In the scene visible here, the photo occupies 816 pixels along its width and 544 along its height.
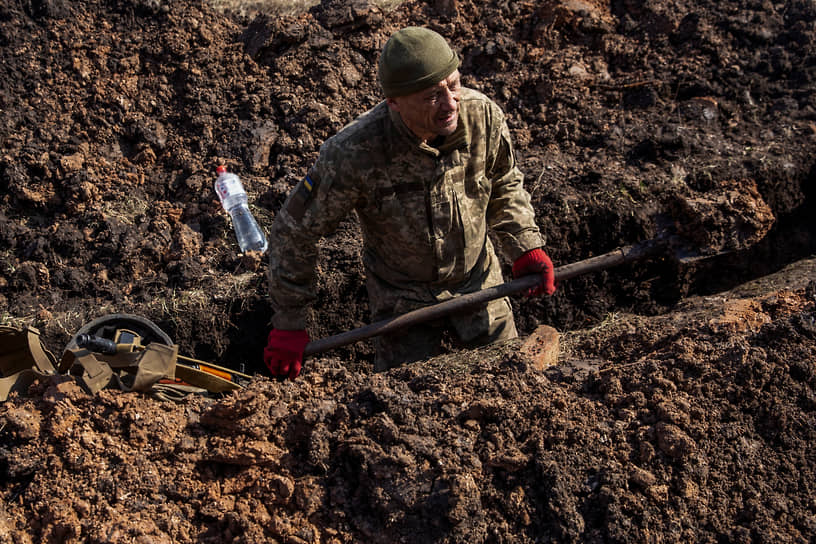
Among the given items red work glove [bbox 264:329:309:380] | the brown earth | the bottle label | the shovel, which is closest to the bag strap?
the brown earth

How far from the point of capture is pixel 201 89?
575 centimetres

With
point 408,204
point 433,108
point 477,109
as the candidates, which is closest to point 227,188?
point 408,204

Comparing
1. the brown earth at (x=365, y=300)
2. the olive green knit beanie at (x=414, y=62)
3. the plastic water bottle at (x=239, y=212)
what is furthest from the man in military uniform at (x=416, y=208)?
the plastic water bottle at (x=239, y=212)

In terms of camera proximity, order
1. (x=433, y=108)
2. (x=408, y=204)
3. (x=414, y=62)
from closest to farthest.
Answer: (x=414, y=62) < (x=433, y=108) < (x=408, y=204)

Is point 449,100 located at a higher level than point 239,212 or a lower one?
higher

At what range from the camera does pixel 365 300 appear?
5.01 meters

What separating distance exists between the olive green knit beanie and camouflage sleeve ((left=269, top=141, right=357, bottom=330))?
0.52 m

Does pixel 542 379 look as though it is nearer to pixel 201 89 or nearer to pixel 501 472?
pixel 501 472

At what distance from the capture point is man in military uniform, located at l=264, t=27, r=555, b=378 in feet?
10.0

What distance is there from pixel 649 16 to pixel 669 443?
203 inches

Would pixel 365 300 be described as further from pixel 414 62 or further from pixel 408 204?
pixel 414 62

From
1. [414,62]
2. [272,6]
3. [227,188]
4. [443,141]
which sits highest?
[272,6]

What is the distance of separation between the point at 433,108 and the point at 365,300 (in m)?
2.24

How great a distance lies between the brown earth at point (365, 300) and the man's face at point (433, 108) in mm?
1151
